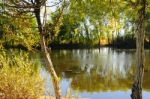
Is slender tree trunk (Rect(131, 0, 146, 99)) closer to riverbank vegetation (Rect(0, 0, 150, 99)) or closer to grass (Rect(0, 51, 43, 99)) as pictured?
riverbank vegetation (Rect(0, 0, 150, 99))

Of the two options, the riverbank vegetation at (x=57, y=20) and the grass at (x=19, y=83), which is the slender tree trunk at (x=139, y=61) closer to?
the riverbank vegetation at (x=57, y=20)

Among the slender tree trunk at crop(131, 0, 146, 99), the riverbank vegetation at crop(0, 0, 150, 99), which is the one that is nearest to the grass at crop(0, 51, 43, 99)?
the riverbank vegetation at crop(0, 0, 150, 99)

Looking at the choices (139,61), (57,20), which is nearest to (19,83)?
(57,20)

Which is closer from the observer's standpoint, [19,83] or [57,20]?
[57,20]

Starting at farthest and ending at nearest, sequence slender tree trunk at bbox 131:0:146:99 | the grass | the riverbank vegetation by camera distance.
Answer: slender tree trunk at bbox 131:0:146:99, the grass, the riverbank vegetation

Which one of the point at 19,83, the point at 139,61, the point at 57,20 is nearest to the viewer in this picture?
the point at 57,20

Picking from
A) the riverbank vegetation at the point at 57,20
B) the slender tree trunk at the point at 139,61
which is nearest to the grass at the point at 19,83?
the riverbank vegetation at the point at 57,20

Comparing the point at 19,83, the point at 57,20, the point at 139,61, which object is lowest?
the point at 139,61

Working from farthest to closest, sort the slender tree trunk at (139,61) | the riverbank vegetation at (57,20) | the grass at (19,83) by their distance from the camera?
the slender tree trunk at (139,61) → the grass at (19,83) → the riverbank vegetation at (57,20)

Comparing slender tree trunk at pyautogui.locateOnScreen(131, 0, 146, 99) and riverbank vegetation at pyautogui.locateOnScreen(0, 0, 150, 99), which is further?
slender tree trunk at pyautogui.locateOnScreen(131, 0, 146, 99)

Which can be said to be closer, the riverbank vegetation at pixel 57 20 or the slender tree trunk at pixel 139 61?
the riverbank vegetation at pixel 57 20

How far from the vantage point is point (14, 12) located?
5848 millimetres

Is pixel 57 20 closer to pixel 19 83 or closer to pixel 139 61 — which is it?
pixel 19 83

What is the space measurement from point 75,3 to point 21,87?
2.33 meters
